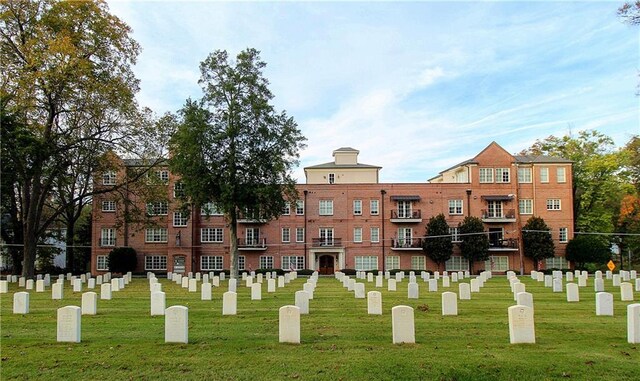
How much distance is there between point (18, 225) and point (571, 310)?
150 ft

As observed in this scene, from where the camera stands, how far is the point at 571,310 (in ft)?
58.9

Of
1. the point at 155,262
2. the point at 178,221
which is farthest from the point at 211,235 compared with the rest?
the point at 155,262

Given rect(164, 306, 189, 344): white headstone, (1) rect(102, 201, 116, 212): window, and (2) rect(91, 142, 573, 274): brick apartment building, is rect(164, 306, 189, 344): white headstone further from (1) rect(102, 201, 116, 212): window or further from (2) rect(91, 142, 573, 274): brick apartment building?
(1) rect(102, 201, 116, 212): window

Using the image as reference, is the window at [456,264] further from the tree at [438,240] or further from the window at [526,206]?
the window at [526,206]

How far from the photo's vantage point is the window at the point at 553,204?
5219 cm

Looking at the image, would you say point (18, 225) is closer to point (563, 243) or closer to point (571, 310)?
point (571, 310)

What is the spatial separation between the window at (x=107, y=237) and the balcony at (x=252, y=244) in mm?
12526

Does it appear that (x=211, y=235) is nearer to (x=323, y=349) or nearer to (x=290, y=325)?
(x=290, y=325)

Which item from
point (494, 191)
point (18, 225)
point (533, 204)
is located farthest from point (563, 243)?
point (18, 225)

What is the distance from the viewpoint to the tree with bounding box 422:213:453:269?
49.5 meters

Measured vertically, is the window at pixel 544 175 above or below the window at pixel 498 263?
above

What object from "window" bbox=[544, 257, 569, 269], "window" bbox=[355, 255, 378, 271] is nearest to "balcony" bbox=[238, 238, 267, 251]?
"window" bbox=[355, 255, 378, 271]

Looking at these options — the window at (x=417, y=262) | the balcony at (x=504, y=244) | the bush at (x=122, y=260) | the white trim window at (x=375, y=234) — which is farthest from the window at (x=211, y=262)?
the balcony at (x=504, y=244)

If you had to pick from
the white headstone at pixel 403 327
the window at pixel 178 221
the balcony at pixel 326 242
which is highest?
the window at pixel 178 221
